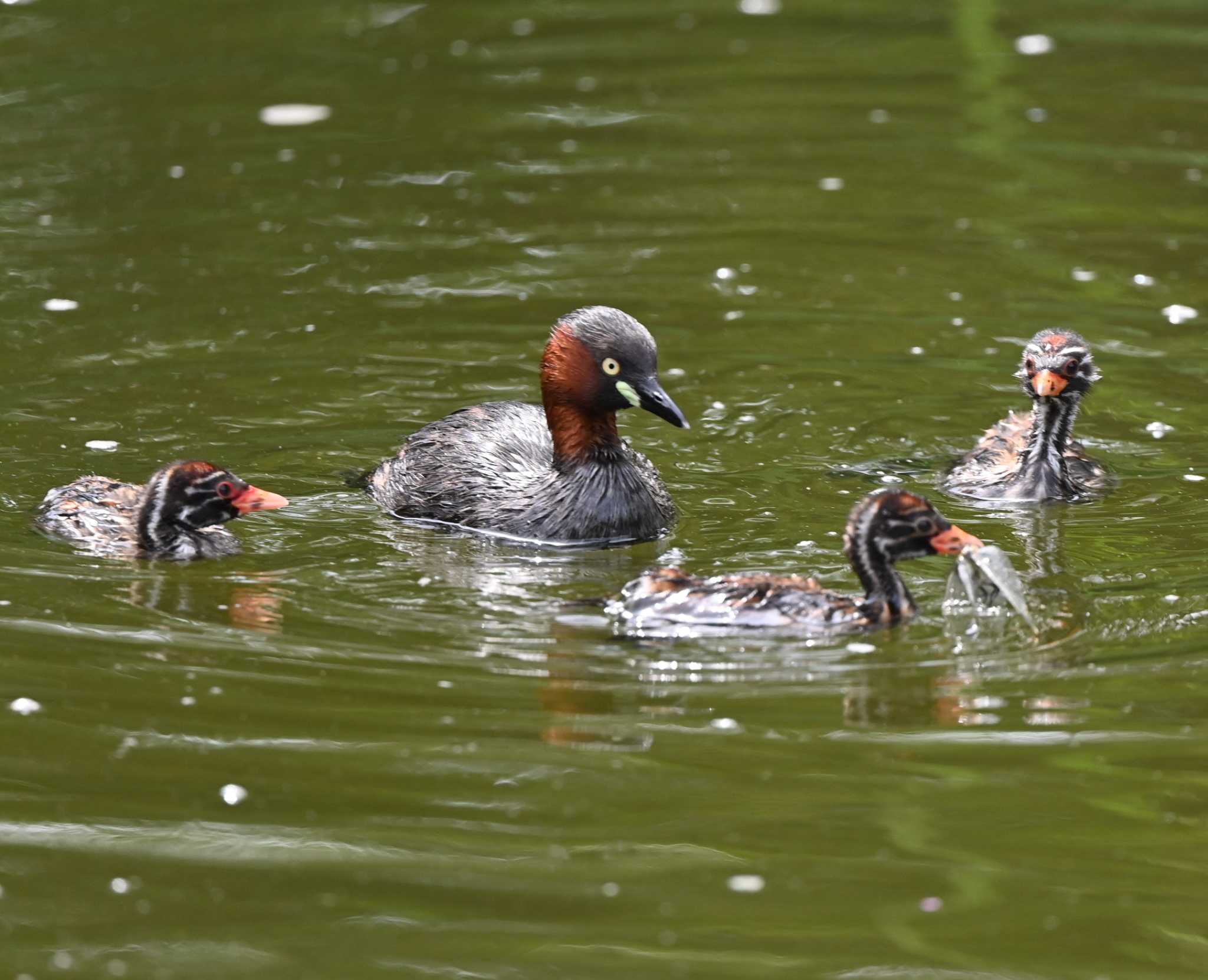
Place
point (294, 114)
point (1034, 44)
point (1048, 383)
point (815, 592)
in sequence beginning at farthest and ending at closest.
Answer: point (1034, 44) → point (294, 114) → point (1048, 383) → point (815, 592)

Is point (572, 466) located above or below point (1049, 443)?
below

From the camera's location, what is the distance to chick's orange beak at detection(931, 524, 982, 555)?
24.2 feet

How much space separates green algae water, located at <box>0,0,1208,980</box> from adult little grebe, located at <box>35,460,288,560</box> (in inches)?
7.7

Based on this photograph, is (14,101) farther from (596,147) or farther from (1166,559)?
(1166,559)

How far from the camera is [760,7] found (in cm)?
1719

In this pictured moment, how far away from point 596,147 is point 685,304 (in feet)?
10.2

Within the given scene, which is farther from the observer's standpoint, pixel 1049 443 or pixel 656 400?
pixel 1049 443

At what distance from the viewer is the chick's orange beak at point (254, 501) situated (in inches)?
325

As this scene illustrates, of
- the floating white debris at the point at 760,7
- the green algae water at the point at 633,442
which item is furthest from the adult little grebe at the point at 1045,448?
the floating white debris at the point at 760,7

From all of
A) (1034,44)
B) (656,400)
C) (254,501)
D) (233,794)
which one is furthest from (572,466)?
(1034,44)

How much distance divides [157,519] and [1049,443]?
153 inches

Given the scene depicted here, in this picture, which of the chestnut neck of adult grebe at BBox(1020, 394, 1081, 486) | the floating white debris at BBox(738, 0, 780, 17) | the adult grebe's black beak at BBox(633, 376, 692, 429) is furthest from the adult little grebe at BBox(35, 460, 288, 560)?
the floating white debris at BBox(738, 0, 780, 17)

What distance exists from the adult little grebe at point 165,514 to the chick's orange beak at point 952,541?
274cm

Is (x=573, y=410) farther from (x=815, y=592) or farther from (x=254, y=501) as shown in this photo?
(x=815, y=592)
